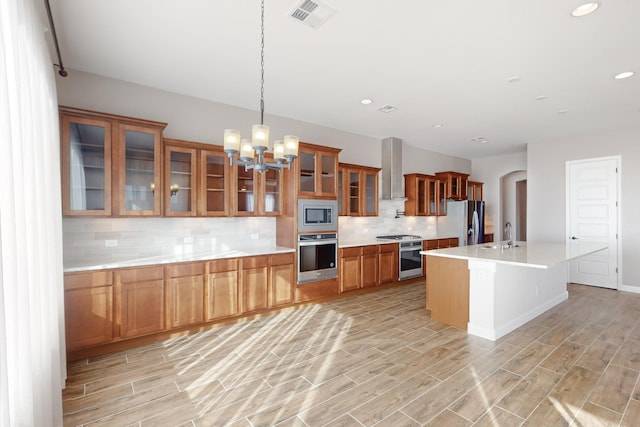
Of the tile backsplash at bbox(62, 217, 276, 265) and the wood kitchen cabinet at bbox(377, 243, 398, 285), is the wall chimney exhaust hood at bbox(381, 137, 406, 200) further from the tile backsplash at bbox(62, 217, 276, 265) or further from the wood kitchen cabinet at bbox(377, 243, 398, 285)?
the tile backsplash at bbox(62, 217, 276, 265)

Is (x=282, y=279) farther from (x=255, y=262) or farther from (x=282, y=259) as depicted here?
(x=255, y=262)

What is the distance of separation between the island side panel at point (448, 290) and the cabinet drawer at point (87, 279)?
3.64 m

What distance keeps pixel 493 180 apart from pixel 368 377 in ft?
23.1

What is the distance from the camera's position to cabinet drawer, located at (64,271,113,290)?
9.11ft

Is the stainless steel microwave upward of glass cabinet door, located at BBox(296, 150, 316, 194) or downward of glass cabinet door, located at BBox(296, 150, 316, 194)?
downward

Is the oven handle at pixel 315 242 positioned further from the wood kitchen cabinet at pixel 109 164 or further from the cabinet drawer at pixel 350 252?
the wood kitchen cabinet at pixel 109 164

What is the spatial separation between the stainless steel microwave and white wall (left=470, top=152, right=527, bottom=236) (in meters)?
5.23

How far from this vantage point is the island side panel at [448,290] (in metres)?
3.60

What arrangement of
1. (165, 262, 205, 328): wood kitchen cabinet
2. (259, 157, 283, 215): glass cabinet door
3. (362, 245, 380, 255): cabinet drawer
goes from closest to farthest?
(165, 262, 205, 328): wood kitchen cabinet
(259, 157, 283, 215): glass cabinet door
(362, 245, 380, 255): cabinet drawer

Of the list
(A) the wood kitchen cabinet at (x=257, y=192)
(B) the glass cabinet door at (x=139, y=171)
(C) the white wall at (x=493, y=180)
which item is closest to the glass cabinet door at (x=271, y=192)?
(A) the wood kitchen cabinet at (x=257, y=192)

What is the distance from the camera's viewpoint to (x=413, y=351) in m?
3.04

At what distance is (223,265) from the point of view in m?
3.65

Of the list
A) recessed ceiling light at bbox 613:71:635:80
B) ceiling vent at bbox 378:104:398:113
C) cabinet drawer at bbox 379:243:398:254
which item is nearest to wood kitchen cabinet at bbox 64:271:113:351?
ceiling vent at bbox 378:104:398:113

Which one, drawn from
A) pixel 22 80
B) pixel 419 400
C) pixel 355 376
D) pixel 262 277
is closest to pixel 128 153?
pixel 22 80
